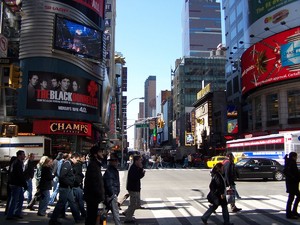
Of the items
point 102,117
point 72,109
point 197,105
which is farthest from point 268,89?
point 197,105

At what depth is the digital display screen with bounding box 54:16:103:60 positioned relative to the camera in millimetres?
43562

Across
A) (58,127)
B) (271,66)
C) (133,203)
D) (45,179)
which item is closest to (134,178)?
(133,203)

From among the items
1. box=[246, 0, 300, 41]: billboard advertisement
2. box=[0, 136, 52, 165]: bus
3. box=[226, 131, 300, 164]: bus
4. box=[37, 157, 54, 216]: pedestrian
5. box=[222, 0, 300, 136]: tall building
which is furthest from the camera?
box=[246, 0, 300, 41]: billboard advertisement

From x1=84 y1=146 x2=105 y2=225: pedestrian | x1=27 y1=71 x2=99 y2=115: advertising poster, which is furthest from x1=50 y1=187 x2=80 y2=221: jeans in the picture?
x1=27 y1=71 x2=99 y2=115: advertising poster

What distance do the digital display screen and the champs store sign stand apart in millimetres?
8444

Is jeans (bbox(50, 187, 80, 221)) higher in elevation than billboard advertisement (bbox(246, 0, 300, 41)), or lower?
lower

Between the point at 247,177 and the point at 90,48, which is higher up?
the point at 90,48

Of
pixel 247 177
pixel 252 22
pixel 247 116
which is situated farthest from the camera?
pixel 247 116

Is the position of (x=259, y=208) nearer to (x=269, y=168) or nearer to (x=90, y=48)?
(x=269, y=168)

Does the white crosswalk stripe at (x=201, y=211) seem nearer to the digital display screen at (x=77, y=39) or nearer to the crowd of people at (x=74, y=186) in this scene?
the crowd of people at (x=74, y=186)

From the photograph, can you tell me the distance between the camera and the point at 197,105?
3656 inches

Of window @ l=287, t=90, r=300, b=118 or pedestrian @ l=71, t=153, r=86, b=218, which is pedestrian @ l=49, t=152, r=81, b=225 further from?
window @ l=287, t=90, r=300, b=118

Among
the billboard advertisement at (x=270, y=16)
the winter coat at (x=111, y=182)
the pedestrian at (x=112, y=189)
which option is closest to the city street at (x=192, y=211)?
the pedestrian at (x=112, y=189)

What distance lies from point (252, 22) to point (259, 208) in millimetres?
51036
